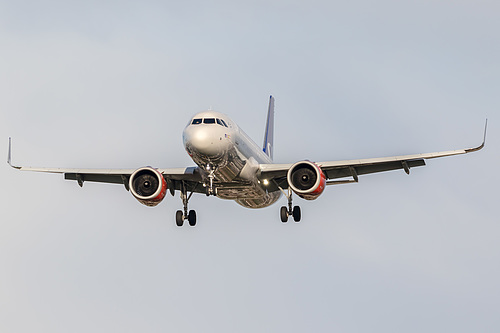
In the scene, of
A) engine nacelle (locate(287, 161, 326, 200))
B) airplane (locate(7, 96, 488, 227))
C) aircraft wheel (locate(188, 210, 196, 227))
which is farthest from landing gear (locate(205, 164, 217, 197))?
aircraft wheel (locate(188, 210, 196, 227))

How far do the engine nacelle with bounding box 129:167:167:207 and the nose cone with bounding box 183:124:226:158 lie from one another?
3.71 m

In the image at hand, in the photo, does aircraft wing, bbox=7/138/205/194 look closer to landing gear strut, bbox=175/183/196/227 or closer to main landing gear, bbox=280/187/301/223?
landing gear strut, bbox=175/183/196/227

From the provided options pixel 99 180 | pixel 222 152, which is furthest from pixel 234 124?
pixel 99 180

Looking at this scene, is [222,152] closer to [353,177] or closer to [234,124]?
A: [234,124]

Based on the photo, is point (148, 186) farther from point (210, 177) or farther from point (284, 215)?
point (284, 215)

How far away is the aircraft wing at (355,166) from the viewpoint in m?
42.1

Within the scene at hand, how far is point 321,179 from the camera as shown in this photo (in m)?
41.7

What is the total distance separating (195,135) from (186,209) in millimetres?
8284

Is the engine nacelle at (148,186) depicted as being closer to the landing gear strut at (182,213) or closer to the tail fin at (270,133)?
the landing gear strut at (182,213)

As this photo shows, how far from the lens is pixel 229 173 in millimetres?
41625

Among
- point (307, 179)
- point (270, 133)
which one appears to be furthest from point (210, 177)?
point (270, 133)

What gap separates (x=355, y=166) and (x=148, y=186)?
10.2m

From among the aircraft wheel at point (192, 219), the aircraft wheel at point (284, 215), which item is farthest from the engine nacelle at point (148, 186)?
the aircraft wheel at point (284, 215)

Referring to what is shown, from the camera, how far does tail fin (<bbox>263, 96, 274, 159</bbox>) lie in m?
58.0
